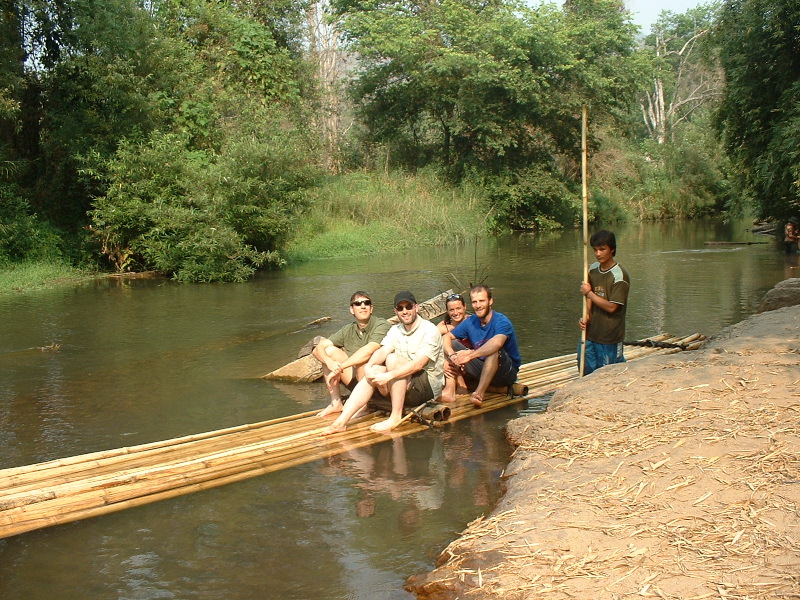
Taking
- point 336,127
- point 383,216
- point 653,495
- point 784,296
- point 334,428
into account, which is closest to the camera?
point 653,495

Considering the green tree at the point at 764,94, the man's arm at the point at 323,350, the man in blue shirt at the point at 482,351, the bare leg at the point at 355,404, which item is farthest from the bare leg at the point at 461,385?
the green tree at the point at 764,94

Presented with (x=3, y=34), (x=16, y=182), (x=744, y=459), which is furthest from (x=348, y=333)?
(x=16, y=182)

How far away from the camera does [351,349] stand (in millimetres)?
6352

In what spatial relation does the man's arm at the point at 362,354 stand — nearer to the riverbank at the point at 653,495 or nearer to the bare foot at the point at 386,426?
the bare foot at the point at 386,426

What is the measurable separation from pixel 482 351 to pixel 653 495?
263cm

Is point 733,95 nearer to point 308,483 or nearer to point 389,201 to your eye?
point 389,201

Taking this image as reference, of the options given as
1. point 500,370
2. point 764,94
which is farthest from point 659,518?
point 764,94

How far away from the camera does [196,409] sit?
6.95 m

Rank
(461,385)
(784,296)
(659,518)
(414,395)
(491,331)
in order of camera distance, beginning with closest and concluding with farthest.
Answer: (659,518) < (414,395) < (491,331) < (461,385) < (784,296)

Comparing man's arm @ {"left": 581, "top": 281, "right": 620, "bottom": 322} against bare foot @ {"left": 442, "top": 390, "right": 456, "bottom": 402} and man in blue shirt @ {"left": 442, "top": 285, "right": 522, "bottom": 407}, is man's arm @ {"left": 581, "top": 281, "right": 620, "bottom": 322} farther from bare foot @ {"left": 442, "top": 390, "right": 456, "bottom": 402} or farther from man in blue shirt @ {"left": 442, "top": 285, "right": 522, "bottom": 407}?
bare foot @ {"left": 442, "top": 390, "right": 456, "bottom": 402}

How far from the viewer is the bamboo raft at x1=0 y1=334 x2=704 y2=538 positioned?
422cm

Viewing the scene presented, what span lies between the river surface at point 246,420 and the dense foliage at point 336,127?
199 centimetres

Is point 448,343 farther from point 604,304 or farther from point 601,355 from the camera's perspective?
point 604,304

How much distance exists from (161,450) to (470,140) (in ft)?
79.5
